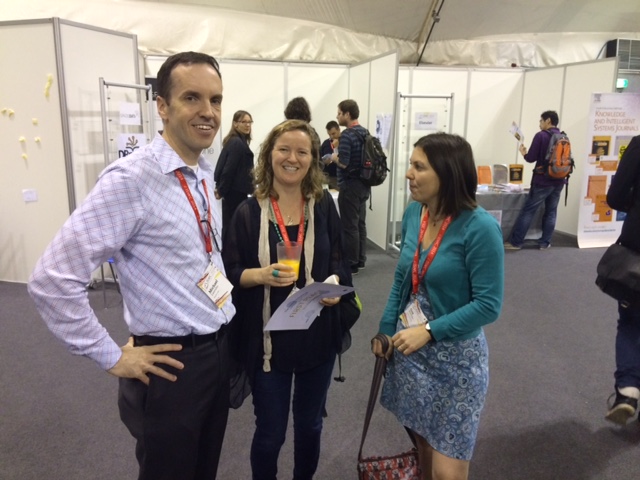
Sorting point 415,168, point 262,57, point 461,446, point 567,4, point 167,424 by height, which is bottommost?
point 461,446

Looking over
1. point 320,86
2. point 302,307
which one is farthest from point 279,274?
point 320,86

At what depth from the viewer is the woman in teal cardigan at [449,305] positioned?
4.45 ft

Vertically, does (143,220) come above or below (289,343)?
above

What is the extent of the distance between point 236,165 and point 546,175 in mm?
3517

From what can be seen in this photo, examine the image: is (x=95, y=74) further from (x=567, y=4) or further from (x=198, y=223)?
(x=567, y=4)

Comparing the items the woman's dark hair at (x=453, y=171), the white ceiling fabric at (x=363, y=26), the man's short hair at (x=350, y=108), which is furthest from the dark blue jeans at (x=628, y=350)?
the white ceiling fabric at (x=363, y=26)

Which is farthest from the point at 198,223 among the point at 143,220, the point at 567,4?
the point at 567,4

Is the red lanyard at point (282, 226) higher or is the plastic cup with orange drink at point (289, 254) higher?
the red lanyard at point (282, 226)

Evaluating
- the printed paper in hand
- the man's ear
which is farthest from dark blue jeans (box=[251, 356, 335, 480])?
the man's ear

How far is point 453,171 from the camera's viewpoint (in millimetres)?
1389

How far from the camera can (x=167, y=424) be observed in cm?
119

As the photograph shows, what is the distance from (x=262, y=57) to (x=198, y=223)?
5.61 metres

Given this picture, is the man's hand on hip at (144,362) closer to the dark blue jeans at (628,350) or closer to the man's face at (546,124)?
the dark blue jeans at (628,350)

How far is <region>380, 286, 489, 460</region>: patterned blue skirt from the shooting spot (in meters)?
1.41
